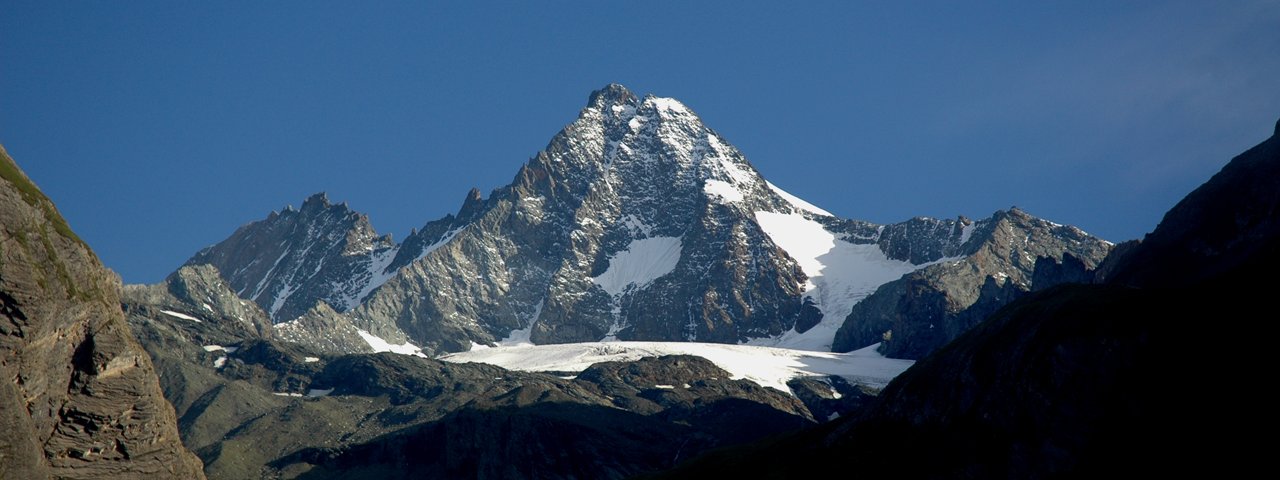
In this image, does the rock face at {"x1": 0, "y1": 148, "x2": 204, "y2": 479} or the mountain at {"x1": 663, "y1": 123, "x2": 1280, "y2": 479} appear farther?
the rock face at {"x1": 0, "y1": 148, "x2": 204, "y2": 479}

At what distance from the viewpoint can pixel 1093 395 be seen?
114 meters

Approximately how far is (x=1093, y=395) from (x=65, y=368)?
110 m

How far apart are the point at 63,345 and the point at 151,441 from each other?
17.3 m

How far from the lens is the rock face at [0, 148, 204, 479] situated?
139625 mm

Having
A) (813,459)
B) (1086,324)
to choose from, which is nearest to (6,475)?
(813,459)

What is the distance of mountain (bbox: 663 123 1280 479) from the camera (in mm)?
102375

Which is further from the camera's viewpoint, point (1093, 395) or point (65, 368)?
point (65, 368)

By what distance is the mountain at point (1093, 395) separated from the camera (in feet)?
336

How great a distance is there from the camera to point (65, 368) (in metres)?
150

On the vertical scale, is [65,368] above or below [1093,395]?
above

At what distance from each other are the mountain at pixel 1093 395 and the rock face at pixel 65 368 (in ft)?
250

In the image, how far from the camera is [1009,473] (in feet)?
394

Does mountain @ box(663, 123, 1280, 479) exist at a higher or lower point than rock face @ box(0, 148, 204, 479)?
lower

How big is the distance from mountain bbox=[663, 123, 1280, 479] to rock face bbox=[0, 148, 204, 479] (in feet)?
250
